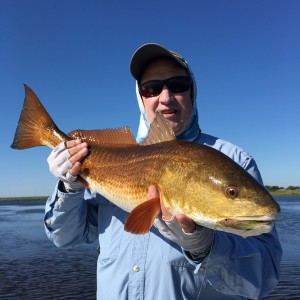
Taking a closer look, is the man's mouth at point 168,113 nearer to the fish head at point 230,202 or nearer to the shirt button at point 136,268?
the fish head at point 230,202

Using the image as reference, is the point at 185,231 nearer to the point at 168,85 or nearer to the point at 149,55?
the point at 168,85

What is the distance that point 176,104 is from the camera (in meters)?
4.26

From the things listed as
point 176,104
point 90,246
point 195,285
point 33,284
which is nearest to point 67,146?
point 176,104

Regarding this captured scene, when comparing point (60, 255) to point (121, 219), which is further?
point (60, 255)

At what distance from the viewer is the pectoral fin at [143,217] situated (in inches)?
117

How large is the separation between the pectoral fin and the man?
9 centimetres

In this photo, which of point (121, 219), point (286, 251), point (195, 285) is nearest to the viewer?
point (195, 285)

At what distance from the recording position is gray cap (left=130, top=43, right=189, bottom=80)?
172 inches

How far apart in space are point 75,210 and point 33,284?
44.6 ft

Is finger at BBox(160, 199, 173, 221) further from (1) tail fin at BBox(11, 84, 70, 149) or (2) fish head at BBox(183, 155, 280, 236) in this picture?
(1) tail fin at BBox(11, 84, 70, 149)

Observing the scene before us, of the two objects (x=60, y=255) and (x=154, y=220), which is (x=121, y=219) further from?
(x=60, y=255)

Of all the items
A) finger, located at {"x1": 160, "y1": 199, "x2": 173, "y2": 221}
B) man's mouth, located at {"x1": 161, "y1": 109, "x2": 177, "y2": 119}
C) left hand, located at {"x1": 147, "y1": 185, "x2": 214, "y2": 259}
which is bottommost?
left hand, located at {"x1": 147, "y1": 185, "x2": 214, "y2": 259}

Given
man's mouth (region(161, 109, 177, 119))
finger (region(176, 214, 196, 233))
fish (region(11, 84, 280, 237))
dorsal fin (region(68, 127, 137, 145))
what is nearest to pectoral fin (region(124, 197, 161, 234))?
fish (region(11, 84, 280, 237))

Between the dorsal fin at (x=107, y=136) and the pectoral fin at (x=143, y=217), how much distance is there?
1.15 metres
